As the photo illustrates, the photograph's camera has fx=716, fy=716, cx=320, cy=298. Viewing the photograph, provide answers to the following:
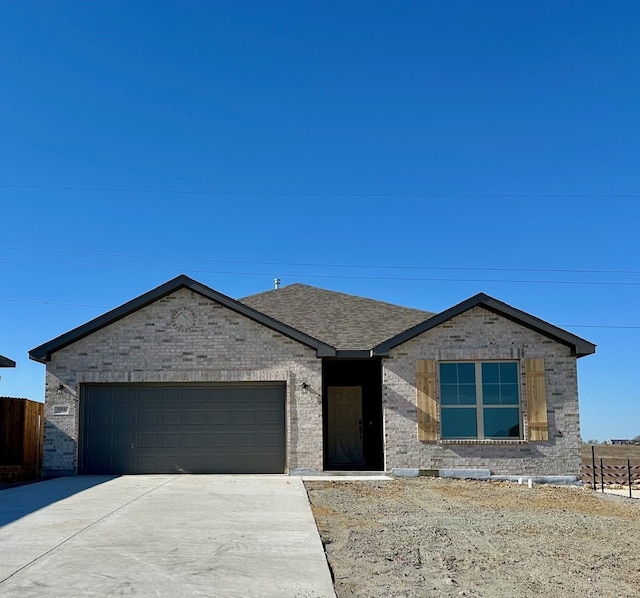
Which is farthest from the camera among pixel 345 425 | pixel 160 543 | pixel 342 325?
pixel 345 425

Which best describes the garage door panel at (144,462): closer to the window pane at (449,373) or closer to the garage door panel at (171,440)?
the garage door panel at (171,440)

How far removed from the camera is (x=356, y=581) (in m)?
6.54

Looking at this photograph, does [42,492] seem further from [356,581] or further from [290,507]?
[356,581]

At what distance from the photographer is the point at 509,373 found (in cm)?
1620

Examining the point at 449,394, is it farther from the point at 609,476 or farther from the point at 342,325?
the point at 609,476

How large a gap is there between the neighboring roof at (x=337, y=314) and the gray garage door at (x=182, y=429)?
232cm

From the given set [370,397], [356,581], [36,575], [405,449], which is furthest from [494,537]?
[370,397]

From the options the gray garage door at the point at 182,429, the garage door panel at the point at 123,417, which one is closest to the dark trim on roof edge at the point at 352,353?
Answer: the gray garage door at the point at 182,429

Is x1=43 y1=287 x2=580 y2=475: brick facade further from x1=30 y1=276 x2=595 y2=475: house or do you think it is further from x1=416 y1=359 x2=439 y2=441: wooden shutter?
x1=416 y1=359 x2=439 y2=441: wooden shutter

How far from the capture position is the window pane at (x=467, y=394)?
16094 mm

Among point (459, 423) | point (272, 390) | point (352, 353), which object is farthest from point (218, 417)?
point (459, 423)

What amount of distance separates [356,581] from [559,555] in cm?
250

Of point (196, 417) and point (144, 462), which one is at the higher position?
point (196, 417)

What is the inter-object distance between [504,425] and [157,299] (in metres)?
8.42
